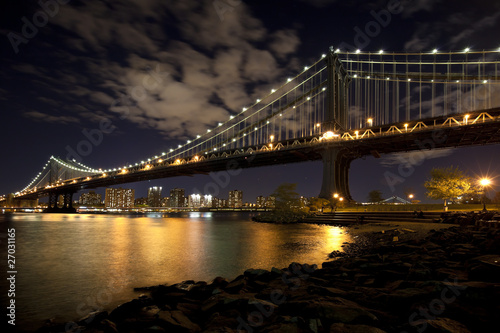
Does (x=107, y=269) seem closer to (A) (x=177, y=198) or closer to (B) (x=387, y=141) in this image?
(B) (x=387, y=141)

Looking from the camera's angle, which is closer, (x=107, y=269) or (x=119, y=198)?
(x=107, y=269)

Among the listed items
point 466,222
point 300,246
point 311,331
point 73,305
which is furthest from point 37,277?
point 466,222

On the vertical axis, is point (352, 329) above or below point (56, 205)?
above

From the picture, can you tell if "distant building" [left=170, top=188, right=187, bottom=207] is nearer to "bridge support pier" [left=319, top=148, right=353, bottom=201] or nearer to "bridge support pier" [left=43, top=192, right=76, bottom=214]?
"bridge support pier" [left=43, top=192, right=76, bottom=214]

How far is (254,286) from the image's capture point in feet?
19.6

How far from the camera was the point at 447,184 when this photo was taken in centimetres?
2728

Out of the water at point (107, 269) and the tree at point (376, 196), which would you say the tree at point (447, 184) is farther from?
the tree at point (376, 196)

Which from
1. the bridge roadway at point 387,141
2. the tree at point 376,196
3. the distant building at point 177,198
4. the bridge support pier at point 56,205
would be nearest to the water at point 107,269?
the bridge roadway at point 387,141

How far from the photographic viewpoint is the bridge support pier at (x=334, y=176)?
119 feet

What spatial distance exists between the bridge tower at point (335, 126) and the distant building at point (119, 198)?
5641 inches

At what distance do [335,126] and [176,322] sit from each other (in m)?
38.2

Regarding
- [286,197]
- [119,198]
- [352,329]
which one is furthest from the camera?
[119,198]

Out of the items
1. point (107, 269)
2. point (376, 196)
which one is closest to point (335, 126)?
point (376, 196)

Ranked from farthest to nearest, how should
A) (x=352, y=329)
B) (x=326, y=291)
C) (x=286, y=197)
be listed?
(x=286, y=197) < (x=326, y=291) < (x=352, y=329)
